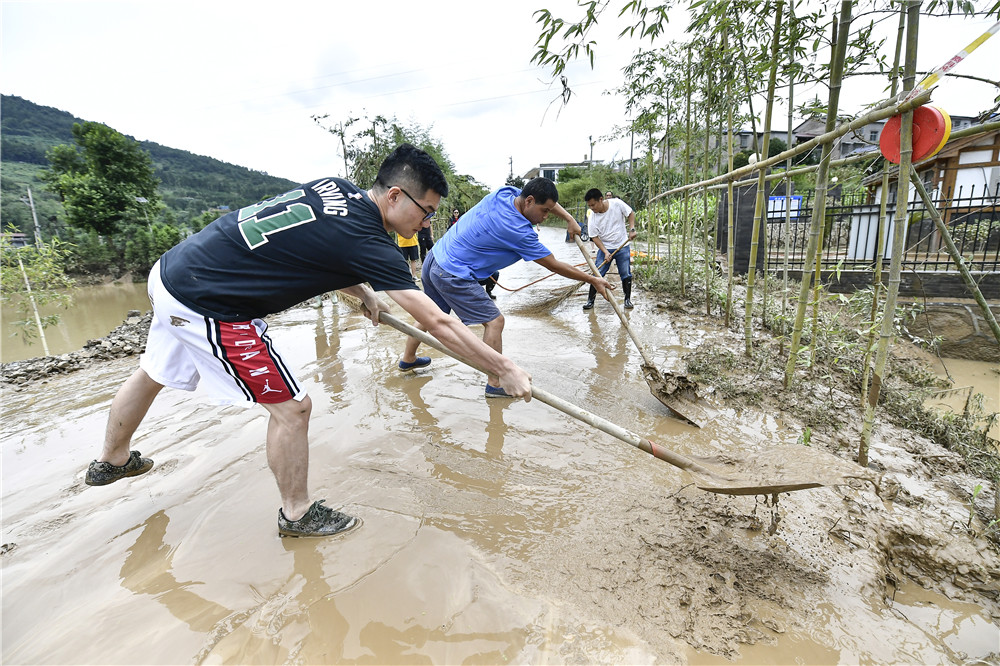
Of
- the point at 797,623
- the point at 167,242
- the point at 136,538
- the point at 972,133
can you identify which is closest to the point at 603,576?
the point at 797,623

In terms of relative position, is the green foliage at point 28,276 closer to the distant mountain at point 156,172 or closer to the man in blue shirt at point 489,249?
the man in blue shirt at point 489,249

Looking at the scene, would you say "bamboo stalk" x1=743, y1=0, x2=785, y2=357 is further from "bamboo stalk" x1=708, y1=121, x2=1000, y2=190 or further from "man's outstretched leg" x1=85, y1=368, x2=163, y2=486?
"man's outstretched leg" x1=85, y1=368, x2=163, y2=486

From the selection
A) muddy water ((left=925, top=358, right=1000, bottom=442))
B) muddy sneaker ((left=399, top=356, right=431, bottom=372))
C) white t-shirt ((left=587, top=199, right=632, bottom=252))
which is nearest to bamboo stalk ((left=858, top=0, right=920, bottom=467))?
muddy water ((left=925, top=358, right=1000, bottom=442))

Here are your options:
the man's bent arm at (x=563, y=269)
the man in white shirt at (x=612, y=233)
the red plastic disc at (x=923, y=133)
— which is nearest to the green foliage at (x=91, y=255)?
the man in white shirt at (x=612, y=233)

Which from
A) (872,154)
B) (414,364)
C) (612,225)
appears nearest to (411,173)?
(414,364)

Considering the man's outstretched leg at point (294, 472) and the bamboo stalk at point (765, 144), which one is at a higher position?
the bamboo stalk at point (765, 144)

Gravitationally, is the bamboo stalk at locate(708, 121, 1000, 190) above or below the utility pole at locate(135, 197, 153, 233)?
below

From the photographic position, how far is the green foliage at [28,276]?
620cm

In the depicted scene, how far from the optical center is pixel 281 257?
5.91ft

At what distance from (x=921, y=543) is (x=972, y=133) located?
1.73 metres

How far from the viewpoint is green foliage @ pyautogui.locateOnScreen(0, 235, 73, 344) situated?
620 cm

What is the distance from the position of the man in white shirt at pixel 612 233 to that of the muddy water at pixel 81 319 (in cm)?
890

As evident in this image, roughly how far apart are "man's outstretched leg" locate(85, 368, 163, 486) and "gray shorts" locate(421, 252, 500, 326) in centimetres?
184

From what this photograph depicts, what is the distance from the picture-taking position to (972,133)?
1.85 m
